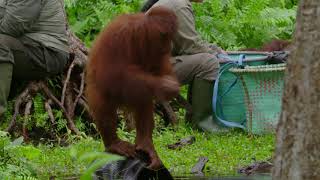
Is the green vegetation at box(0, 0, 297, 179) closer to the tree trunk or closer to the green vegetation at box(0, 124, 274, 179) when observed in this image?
the green vegetation at box(0, 124, 274, 179)

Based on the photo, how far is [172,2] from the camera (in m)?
9.72

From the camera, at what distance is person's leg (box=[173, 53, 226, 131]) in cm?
981

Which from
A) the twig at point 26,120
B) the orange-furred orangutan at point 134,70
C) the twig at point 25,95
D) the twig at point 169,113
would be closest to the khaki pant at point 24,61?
the twig at point 25,95

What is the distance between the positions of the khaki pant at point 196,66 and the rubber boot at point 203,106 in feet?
0.25

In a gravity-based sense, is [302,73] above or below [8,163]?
above

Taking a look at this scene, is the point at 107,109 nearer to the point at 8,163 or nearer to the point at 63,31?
the point at 8,163

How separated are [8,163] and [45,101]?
2.99m

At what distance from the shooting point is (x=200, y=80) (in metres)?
9.95

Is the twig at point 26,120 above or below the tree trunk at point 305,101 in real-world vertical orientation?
below

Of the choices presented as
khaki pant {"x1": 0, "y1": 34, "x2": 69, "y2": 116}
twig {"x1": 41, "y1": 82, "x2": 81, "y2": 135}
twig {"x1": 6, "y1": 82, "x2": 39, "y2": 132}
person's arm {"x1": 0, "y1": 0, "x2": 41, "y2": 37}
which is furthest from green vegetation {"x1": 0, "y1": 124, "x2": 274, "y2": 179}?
person's arm {"x1": 0, "y1": 0, "x2": 41, "y2": 37}

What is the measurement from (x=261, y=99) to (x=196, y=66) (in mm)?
821

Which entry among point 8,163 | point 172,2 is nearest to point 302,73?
point 8,163

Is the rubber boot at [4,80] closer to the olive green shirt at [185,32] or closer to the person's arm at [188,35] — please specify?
the olive green shirt at [185,32]

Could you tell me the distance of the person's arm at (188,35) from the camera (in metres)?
9.69
